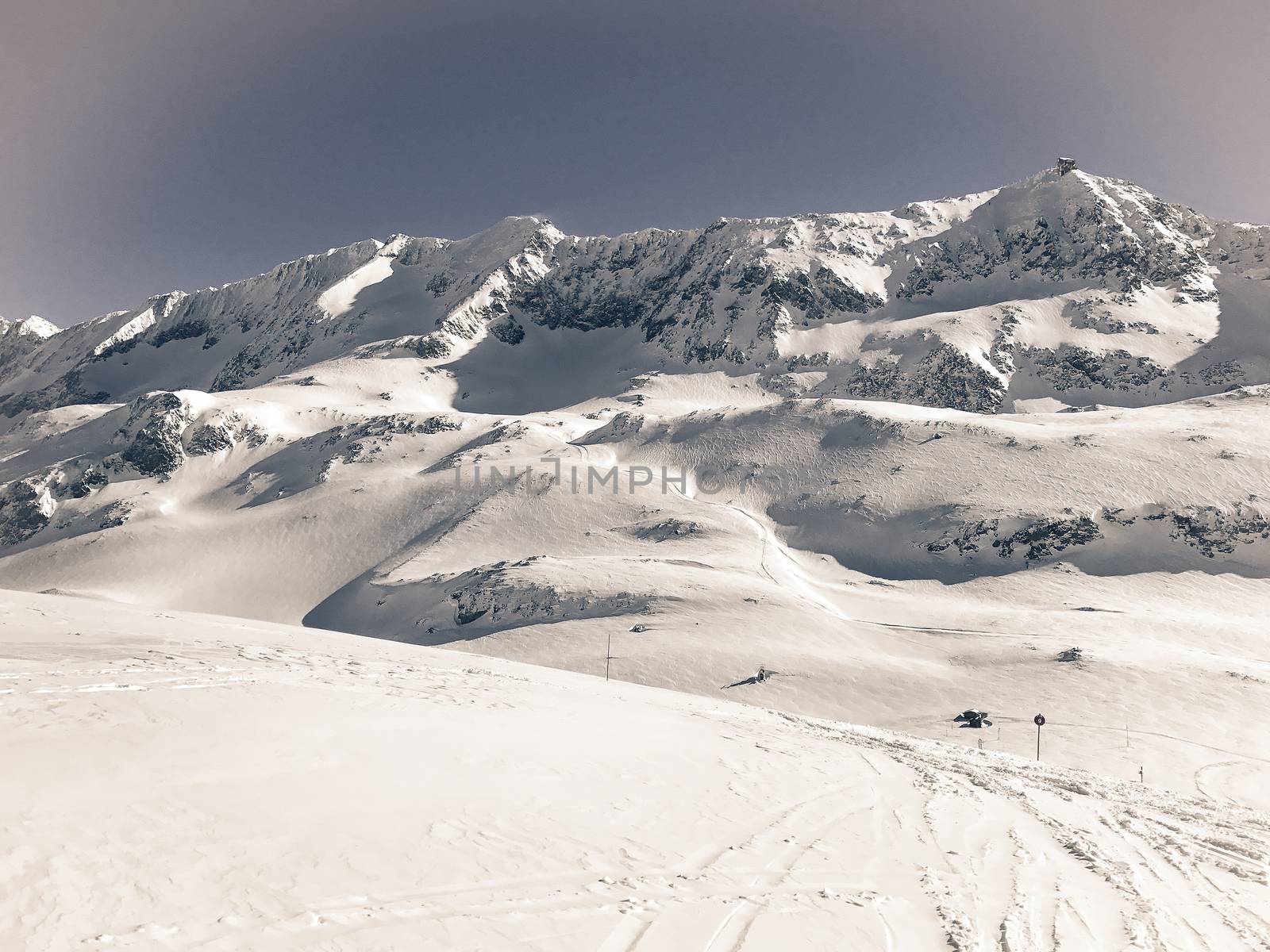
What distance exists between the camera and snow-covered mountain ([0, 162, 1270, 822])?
43.9 m

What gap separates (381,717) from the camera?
47.3ft

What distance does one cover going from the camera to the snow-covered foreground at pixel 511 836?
7004 mm

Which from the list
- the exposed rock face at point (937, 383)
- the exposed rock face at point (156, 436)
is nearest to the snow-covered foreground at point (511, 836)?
the exposed rock face at point (156, 436)

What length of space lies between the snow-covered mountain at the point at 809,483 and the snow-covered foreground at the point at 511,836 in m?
16.2

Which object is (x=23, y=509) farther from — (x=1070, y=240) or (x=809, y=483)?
(x=1070, y=240)

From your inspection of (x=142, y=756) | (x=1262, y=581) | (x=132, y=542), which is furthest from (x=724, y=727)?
(x=132, y=542)

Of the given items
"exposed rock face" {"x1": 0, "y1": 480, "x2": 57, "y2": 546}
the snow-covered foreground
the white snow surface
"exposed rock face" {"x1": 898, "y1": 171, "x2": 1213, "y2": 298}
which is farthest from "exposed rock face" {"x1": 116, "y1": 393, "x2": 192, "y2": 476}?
"exposed rock face" {"x1": 898, "y1": 171, "x2": 1213, "y2": 298}

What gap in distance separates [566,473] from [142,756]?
78359 mm

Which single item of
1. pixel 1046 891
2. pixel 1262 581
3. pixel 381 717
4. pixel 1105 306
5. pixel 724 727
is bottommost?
pixel 1262 581

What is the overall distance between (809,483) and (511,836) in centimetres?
8291

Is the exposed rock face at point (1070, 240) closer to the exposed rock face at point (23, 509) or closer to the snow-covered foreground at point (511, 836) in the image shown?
the snow-covered foreground at point (511, 836)

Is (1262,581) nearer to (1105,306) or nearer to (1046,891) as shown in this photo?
(1046,891)

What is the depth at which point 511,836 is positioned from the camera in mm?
9375

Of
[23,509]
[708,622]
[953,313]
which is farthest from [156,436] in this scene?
[953,313]
